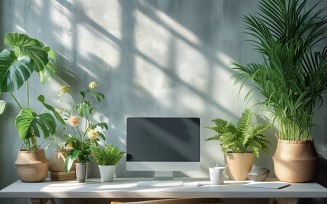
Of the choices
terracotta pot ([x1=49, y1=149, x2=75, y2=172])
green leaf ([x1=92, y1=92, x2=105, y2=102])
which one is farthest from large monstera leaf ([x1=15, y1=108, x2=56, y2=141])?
green leaf ([x1=92, y1=92, x2=105, y2=102])

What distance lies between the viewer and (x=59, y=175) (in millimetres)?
3904

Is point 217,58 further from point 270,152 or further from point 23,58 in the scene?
point 23,58

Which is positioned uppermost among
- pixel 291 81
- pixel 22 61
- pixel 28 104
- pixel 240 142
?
pixel 22 61

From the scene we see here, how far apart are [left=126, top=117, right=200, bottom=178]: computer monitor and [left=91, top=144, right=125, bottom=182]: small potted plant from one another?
0.10m

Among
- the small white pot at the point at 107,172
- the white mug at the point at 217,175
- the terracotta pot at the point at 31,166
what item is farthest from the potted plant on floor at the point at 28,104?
the white mug at the point at 217,175

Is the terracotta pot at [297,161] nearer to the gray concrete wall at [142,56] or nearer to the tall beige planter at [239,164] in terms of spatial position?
the tall beige planter at [239,164]

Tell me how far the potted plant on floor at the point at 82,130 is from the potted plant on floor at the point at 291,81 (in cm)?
113

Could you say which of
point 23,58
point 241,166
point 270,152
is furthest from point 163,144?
point 23,58

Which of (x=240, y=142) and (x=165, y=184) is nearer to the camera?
(x=165, y=184)

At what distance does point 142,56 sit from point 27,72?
3.26 ft

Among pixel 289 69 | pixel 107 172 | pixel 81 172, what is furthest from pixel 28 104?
pixel 289 69

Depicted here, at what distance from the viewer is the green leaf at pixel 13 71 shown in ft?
11.3

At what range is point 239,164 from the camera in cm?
385

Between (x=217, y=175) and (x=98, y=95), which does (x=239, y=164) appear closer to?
(x=217, y=175)
